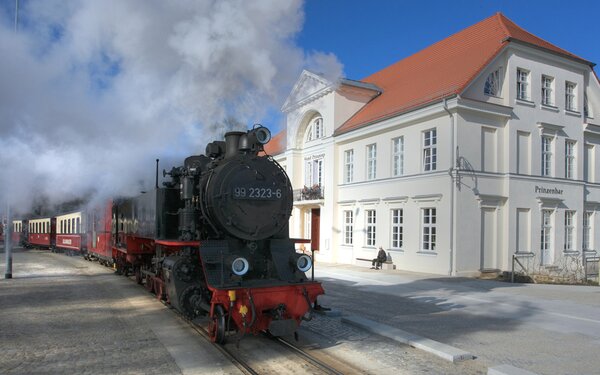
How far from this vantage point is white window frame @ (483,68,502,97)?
18688mm

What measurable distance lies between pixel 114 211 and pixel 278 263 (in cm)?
968

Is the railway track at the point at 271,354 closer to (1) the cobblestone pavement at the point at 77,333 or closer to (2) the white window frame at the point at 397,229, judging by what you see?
(1) the cobblestone pavement at the point at 77,333

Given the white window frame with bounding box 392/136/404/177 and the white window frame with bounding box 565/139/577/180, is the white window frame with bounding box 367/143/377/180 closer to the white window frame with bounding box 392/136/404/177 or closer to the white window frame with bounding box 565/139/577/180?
the white window frame with bounding box 392/136/404/177

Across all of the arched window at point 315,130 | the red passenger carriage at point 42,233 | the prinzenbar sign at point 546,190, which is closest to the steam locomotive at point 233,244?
the prinzenbar sign at point 546,190

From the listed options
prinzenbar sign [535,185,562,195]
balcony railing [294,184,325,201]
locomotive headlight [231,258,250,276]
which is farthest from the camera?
balcony railing [294,184,325,201]

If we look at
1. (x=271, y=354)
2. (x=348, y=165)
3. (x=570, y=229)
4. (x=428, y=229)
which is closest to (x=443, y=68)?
(x=348, y=165)

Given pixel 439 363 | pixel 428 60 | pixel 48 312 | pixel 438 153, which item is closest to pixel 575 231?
pixel 438 153

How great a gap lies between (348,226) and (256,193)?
16.1 meters

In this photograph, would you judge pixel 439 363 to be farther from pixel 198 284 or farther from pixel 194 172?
pixel 194 172

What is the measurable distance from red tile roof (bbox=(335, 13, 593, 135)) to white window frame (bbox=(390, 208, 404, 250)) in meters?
4.22

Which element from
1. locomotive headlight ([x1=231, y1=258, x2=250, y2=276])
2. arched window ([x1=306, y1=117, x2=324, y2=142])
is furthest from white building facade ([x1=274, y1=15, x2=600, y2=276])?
locomotive headlight ([x1=231, y1=258, x2=250, y2=276])

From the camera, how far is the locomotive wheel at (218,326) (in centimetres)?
659

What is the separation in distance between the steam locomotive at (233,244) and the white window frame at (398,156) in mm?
12891

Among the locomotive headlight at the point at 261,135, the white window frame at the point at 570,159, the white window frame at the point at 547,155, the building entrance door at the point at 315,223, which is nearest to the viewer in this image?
the locomotive headlight at the point at 261,135
